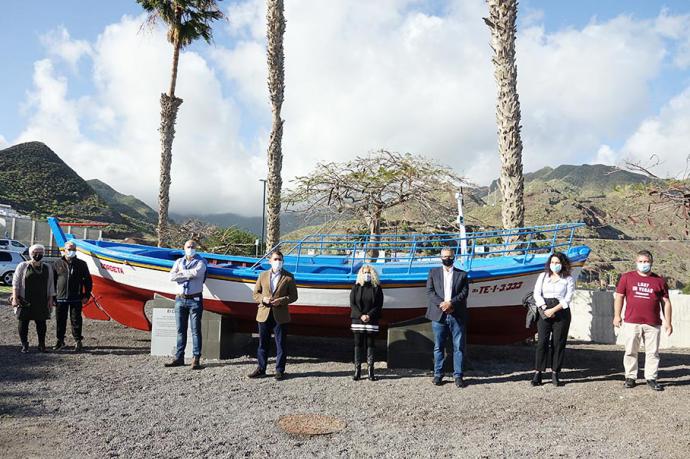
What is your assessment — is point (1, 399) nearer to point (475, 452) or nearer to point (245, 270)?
point (245, 270)

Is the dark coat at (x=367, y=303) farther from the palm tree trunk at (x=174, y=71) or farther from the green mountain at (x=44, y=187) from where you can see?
the green mountain at (x=44, y=187)

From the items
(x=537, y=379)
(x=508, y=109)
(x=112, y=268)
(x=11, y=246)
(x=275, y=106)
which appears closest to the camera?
(x=537, y=379)

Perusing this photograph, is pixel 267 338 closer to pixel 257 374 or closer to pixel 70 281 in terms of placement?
pixel 257 374

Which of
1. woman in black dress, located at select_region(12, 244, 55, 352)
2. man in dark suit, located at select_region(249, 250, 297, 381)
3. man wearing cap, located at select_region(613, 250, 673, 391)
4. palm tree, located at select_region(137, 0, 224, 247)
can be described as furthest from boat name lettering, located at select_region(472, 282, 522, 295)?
palm tree, located at select_region(137, 0, 224, 247)

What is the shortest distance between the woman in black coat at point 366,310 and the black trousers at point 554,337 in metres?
2.15

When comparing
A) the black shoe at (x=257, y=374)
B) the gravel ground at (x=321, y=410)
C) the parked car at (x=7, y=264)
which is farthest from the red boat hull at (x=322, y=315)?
the parked car at (x=7, y=264)

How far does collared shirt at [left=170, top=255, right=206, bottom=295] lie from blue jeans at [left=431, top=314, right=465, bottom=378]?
343cm

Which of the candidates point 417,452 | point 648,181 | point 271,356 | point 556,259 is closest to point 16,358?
point 271,356

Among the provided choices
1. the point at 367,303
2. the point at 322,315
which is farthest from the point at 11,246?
Answer: the point at 367,303

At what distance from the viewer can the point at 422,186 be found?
14836mm

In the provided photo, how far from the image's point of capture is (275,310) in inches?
282

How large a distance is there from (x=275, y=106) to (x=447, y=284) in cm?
928

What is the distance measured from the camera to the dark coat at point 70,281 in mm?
8398

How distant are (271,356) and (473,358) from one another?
353 centimetres
